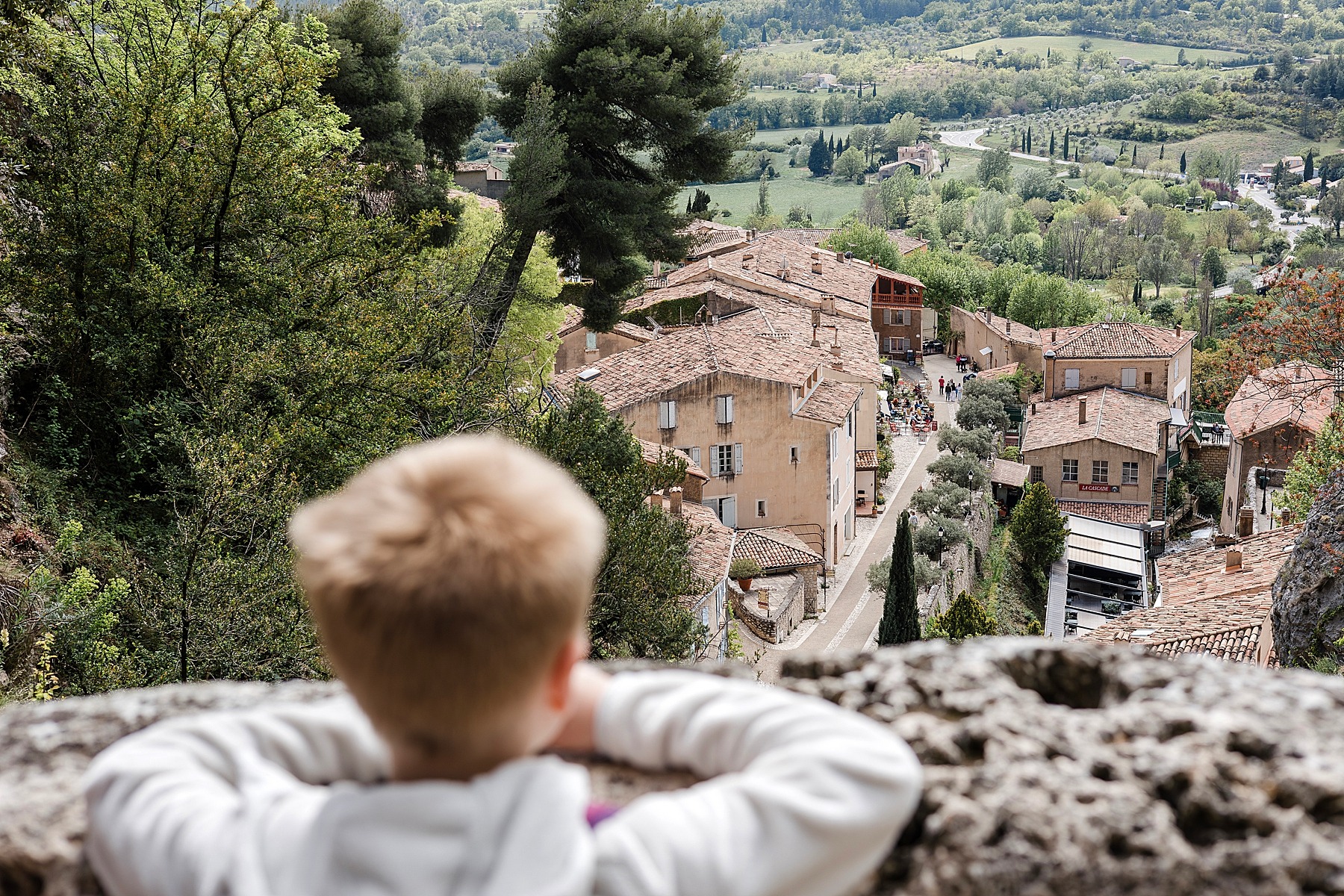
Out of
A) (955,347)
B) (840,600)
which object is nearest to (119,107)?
(840,600)

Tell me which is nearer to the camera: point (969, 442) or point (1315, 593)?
point (1315, 593)

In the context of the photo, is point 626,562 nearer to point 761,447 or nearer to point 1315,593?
point 1315,593

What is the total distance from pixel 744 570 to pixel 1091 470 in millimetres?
22209

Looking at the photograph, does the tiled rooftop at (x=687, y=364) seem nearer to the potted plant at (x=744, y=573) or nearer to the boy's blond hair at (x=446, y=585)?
the potted plant at (x=744, y=573)

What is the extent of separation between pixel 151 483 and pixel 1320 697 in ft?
48.5

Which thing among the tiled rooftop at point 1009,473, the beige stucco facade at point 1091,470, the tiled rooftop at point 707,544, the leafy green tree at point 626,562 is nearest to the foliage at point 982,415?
the tiled rooftop at point 1009,473

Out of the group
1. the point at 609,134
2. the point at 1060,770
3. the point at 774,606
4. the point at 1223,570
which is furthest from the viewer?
the point at 774,606

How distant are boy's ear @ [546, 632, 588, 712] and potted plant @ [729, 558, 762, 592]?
3380cm

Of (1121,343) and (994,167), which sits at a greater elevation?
(994,167)

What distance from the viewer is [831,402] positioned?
41.3 metres

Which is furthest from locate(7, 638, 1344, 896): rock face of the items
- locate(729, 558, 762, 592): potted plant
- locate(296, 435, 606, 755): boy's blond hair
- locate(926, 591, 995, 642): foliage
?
locate(729, 558, 762, 592): potted plant

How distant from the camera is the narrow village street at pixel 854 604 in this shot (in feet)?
106

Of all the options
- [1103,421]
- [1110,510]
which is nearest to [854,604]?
[1110,510]

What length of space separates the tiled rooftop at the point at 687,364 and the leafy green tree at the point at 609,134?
12.2 m
